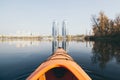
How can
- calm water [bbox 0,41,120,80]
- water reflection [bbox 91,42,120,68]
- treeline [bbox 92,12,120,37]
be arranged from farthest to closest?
treeline [bbox 92,12,120,37], water reflection [bbox 91,42,120,68], calm water [bbox 0,41,120,80]

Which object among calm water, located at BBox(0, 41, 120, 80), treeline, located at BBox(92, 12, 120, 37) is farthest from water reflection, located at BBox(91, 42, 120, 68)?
treeline, located at BBox(92, 12, 120, 37)

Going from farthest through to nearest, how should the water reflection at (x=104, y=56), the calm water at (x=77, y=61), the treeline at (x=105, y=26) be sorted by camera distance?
the treeline at (x=105, y=26)
the water reflection at (x=104, y=56)
the calm water at (x=77, y=61)

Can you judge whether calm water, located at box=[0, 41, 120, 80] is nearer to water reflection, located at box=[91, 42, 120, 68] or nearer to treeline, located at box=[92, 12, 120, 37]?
water reflection, located at box=[91, 42, 120, 68]

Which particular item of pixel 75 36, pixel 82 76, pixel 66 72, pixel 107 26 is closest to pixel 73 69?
pixel 82 76

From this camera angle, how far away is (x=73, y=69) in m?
9.98

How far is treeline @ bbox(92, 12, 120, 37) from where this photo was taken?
84869mm

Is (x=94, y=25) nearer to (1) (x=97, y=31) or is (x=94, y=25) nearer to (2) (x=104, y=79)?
(1) (x=97, y=31)

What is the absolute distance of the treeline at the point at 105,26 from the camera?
84869mm

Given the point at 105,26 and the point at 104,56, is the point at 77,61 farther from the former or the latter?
the point at 105,26

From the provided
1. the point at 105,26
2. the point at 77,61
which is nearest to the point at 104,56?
the point at 77,61

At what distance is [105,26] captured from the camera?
9206 centimetres

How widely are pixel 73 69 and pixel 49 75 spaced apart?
10.8 ft

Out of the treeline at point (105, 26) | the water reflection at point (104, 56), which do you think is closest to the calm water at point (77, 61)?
the water reflection at point (104, 56)

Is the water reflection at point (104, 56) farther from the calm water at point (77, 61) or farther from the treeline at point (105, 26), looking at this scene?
the treeline at point (105, 26)
